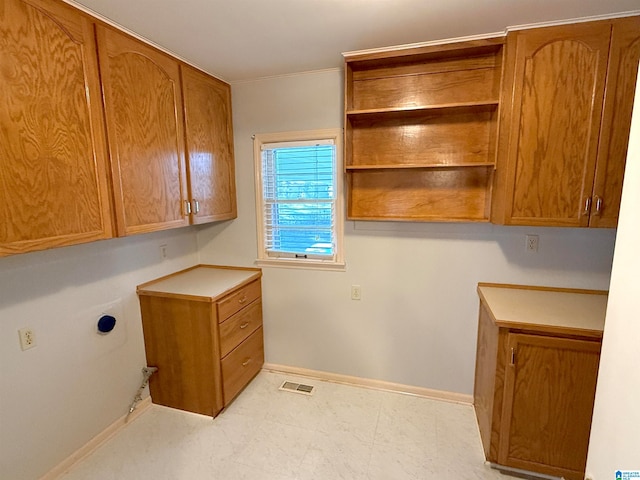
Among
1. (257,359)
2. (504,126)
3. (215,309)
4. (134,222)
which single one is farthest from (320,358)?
(504,126)

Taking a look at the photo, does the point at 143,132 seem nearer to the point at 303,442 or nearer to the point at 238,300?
the point at 238,300

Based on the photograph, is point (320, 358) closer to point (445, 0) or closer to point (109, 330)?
point (109, 330)

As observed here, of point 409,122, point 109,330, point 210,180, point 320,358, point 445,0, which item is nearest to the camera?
point 445,0

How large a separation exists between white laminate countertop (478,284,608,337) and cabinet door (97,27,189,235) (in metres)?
2.00

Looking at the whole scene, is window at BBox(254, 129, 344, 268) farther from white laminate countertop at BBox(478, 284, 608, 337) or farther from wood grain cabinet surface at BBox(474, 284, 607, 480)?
wood grain cabinet surface at BBox(474, 284, 607, 480)

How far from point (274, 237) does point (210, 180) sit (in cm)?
66

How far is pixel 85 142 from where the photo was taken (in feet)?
4.81

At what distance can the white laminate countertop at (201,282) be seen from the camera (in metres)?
2.09

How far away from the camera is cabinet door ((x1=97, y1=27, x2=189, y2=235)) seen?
1584mm

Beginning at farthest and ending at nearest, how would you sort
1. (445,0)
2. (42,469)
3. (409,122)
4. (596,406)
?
(409,122) < (42,469) < (445,0) < (596,406)

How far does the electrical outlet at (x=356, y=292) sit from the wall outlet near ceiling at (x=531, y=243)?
1.14m

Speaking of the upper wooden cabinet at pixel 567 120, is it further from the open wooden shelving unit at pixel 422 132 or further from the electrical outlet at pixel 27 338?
the electrical outlet at pixel 27 338

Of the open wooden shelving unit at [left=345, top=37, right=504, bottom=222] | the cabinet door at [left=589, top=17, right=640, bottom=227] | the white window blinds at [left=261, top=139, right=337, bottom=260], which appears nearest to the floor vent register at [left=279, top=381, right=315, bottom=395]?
the white window blinds at [left=261, top=139, right=337, bottom=260]

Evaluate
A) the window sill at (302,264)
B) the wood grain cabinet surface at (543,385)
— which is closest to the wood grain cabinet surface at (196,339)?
the window sill at (302,264)
